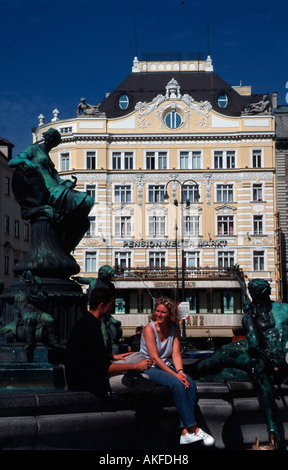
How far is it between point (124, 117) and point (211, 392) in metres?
46.6

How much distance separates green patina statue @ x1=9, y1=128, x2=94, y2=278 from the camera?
33.5ft

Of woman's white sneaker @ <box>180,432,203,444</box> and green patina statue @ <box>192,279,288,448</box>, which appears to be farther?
green patina statue @ <box>192,279,288,448</box>

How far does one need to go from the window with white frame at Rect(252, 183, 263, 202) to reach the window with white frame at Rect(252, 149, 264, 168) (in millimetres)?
1414

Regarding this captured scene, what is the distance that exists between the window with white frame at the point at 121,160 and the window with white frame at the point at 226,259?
935 cm

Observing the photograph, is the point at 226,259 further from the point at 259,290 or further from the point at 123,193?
the point at 259,290

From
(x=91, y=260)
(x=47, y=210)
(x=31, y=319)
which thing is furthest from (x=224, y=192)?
(x=31, y=319)

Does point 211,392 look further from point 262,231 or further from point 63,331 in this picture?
point 262,231

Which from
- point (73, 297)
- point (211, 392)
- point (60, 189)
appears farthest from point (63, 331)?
point (211, 392)

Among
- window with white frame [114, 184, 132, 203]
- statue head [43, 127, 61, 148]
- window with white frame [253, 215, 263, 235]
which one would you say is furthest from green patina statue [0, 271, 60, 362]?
window with white frame [114, 184, 132, 203]

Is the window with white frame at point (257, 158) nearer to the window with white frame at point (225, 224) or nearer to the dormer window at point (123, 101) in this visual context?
the window with white frame at point (225, 224)

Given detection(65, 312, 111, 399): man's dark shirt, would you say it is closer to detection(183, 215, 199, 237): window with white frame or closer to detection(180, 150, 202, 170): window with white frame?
detection(183, 215, 199, 237): window with white frame

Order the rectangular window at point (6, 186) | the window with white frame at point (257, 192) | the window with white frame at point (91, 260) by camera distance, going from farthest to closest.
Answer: the rectangular window at point (6, 186)
the window with white frame at point (257, 192)
the window with white frame at point (91, 260)

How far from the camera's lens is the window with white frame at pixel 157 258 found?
165 feet

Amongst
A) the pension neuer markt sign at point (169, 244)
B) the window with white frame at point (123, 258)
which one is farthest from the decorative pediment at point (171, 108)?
the window with white frame at point (123, 258)
